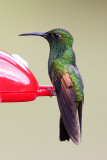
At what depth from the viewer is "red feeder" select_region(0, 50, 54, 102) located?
1674 millimetres

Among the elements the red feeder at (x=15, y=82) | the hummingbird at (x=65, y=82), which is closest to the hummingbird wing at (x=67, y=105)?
the hummingbird at (x=65, y=82)

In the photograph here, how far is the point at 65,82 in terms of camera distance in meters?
2.02

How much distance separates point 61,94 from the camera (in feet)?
6.46

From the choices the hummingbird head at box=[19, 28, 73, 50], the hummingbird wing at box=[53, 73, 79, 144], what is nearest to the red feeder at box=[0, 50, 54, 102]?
the hummingbird wing at box=[53, 73, 79, 144]

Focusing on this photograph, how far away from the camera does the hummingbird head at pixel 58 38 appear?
210 centimetres

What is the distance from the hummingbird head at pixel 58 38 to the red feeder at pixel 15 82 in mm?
337

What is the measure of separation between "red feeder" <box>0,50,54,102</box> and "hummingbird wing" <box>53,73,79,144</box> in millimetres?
163

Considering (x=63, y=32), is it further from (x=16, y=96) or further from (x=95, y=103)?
(x=95, y=103)

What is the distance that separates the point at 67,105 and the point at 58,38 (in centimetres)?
41

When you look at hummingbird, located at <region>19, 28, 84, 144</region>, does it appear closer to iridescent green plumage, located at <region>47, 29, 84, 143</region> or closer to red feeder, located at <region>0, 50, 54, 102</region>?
iridescent green plumage, located at <region>47, 29, 84, 143</region>

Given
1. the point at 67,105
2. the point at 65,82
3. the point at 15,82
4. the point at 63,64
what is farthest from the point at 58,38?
the point at 15,82

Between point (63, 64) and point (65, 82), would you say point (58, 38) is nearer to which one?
point (63, 64)

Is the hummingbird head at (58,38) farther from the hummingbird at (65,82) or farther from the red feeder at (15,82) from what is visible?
the red feeder at (15,82)

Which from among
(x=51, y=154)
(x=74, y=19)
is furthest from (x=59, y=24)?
(x=51, y=154)
